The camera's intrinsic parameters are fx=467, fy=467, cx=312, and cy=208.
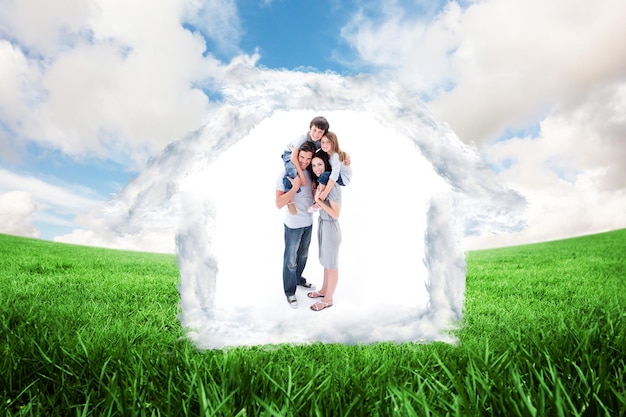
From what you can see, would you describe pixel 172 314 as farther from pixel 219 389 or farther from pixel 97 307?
pixel 219 389

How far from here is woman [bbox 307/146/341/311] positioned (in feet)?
11.8

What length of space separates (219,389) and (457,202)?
2.38 meters

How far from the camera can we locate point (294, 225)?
3.63 metres

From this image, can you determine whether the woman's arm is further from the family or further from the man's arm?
the man's arm

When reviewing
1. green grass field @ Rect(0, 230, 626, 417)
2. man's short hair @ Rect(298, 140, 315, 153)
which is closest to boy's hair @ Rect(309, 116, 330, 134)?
man's short hair @ Rect(298, 140, 315, 153)

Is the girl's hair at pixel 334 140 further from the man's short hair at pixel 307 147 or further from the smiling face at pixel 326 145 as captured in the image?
the man's short hair at pixel 307 147

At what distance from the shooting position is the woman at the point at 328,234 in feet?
11.8

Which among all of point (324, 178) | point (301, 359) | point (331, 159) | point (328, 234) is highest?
point (331, 159)

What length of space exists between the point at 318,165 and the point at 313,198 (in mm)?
270

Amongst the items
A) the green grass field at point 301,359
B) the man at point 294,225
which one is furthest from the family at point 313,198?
the green grass field at point 301,359

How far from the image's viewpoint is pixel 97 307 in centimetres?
478

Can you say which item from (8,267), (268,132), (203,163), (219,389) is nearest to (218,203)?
(203,163)

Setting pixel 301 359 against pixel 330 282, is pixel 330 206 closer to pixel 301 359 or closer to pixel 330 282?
pixel 330 282

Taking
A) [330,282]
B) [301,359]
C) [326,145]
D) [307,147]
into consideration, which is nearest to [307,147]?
[307,147]
